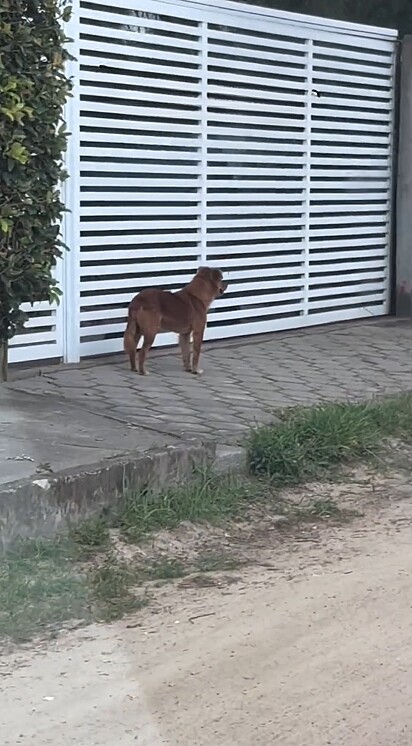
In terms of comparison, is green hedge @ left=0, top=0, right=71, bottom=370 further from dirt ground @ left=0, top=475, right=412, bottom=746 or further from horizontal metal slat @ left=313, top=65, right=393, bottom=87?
horizontal metal slat @ left=313, top=65, right=393, bottom=87

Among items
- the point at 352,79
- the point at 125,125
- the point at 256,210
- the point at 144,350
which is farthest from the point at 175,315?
the point at 352,79

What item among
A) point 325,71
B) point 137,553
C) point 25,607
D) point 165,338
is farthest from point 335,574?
point 325,71

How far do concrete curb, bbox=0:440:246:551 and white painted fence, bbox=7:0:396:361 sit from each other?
8.79 feet

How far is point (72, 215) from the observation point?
28.9ft

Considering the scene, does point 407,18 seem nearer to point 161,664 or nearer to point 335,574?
point 335,574

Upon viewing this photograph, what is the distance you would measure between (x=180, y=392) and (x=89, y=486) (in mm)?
2525

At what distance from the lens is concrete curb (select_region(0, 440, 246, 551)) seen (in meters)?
5.34

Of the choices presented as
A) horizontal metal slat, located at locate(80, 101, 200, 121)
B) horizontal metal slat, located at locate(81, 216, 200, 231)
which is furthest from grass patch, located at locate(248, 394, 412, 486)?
horizontal metal slat, located at locate(80, 101, 200, 121)

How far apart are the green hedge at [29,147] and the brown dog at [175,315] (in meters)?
0.97

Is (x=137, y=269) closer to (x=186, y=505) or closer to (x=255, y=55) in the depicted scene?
(x=255, y=55)

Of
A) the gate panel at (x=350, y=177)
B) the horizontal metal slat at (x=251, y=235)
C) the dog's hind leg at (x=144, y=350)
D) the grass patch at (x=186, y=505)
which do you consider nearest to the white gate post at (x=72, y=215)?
the dog's hind leg at (x=144, y=350)

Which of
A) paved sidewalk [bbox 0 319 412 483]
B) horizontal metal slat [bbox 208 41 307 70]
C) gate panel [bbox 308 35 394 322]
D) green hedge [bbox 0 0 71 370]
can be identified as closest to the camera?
paved sidewalk [bbox 0 319 412 483]

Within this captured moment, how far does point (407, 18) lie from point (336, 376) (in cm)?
636

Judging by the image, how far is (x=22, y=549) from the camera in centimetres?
530
